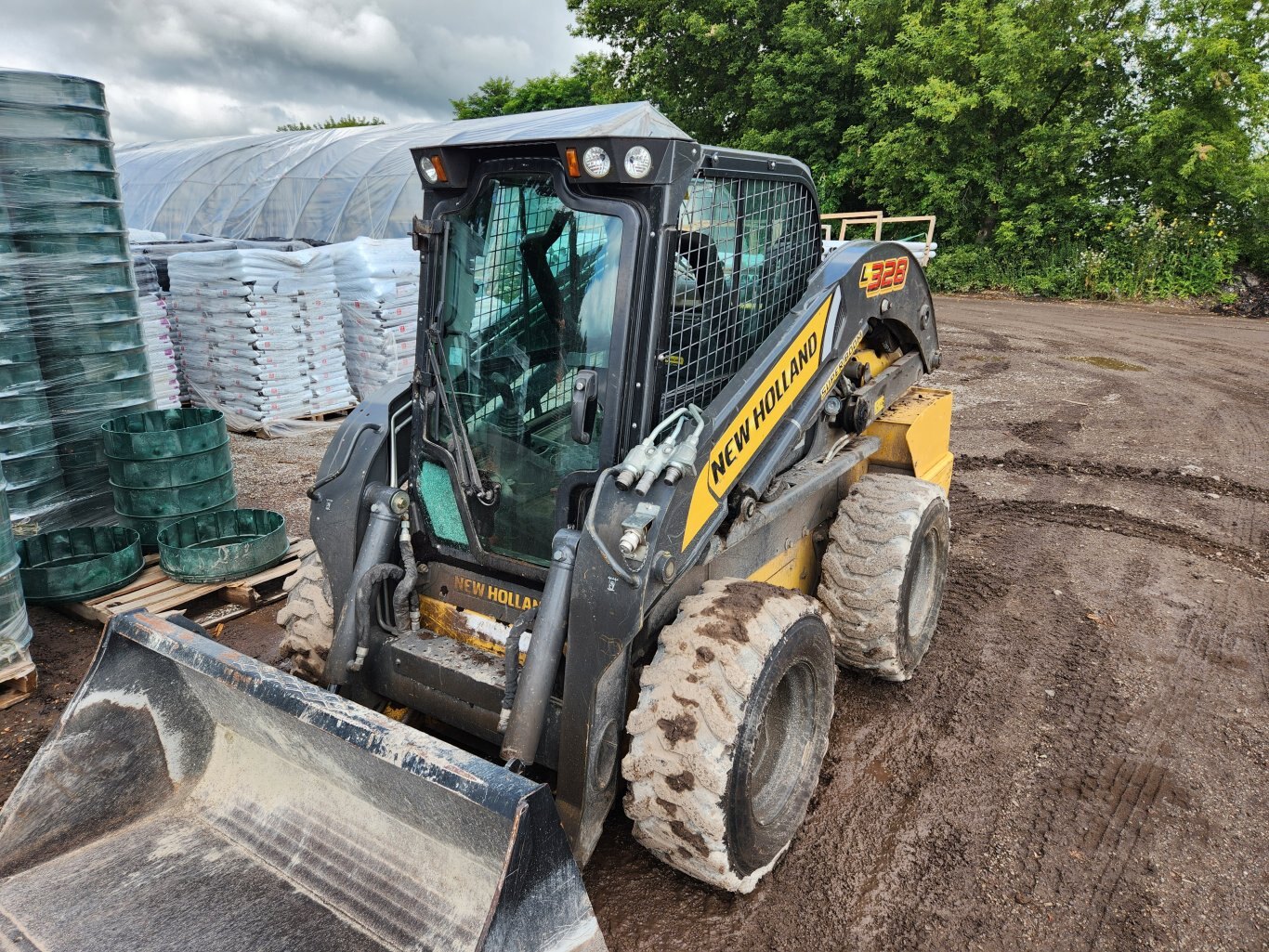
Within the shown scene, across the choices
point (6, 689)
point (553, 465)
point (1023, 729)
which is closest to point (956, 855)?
point (1023, 729)

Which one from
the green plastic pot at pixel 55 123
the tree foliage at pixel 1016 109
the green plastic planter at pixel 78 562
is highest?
the tree foliage at pixel 1016 109

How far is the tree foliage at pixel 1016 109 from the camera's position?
56.7 ft

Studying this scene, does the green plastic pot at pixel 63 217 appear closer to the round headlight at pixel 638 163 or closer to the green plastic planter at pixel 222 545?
the green plastic planter at pixel 222 545

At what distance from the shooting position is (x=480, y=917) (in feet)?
7.56

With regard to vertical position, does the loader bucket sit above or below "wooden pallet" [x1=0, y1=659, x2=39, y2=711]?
above

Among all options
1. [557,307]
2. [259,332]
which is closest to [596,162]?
[557,307]

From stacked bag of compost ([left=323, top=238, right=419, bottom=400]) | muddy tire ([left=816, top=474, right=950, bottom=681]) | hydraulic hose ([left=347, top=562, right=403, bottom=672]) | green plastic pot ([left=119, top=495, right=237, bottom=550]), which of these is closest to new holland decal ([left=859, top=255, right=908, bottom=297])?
muddy tire ([left=816, top=474, right=950, bottom=681])

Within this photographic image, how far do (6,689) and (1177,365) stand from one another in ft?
42.8

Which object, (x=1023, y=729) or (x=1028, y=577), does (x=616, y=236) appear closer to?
(x=1023, y=729)

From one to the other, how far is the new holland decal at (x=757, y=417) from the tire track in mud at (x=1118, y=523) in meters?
3.73

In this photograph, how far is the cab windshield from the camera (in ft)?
9.13

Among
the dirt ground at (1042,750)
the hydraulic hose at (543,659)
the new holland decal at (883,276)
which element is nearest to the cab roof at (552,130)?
the hydraulic hose at (543,659)

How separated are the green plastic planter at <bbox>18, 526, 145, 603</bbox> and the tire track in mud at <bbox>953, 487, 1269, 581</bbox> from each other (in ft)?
18.8

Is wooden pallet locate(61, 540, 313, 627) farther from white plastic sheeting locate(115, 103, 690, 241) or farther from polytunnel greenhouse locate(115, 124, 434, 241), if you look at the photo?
polytunnel greenhouse locate(115, 124, 434, 241)
